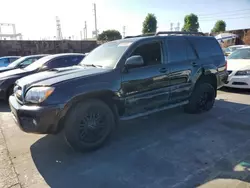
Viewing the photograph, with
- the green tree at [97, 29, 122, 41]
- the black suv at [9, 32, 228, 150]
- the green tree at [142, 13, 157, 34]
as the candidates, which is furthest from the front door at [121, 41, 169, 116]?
the green tree at [142, 13, 157, 34]

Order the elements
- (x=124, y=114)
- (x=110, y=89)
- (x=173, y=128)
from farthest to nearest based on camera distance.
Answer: (x=173, y=128)
(x=124, y=114)
(x=110, y=89)

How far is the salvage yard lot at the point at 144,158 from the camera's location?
296 cm

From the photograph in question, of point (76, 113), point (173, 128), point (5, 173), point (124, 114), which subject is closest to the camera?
point (5, 173)

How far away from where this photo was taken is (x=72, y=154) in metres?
3.72

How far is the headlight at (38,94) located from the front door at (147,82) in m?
1.20

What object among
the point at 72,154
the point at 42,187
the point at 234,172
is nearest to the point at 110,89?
the point at 72,154

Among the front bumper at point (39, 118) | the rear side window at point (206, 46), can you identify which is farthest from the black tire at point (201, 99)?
the front bumper at point (39, 118)

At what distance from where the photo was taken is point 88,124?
3711 mm

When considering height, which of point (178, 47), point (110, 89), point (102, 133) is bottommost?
point (102, 133)

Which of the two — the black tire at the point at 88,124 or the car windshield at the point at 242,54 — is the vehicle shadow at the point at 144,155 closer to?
the black tire at the point at 88,124

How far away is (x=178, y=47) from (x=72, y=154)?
300cm

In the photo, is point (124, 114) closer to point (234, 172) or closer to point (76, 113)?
point (76, 113)

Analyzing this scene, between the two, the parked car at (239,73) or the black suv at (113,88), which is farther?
the parked car at (239,73)

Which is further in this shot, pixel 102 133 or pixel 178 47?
pixel 178 47
